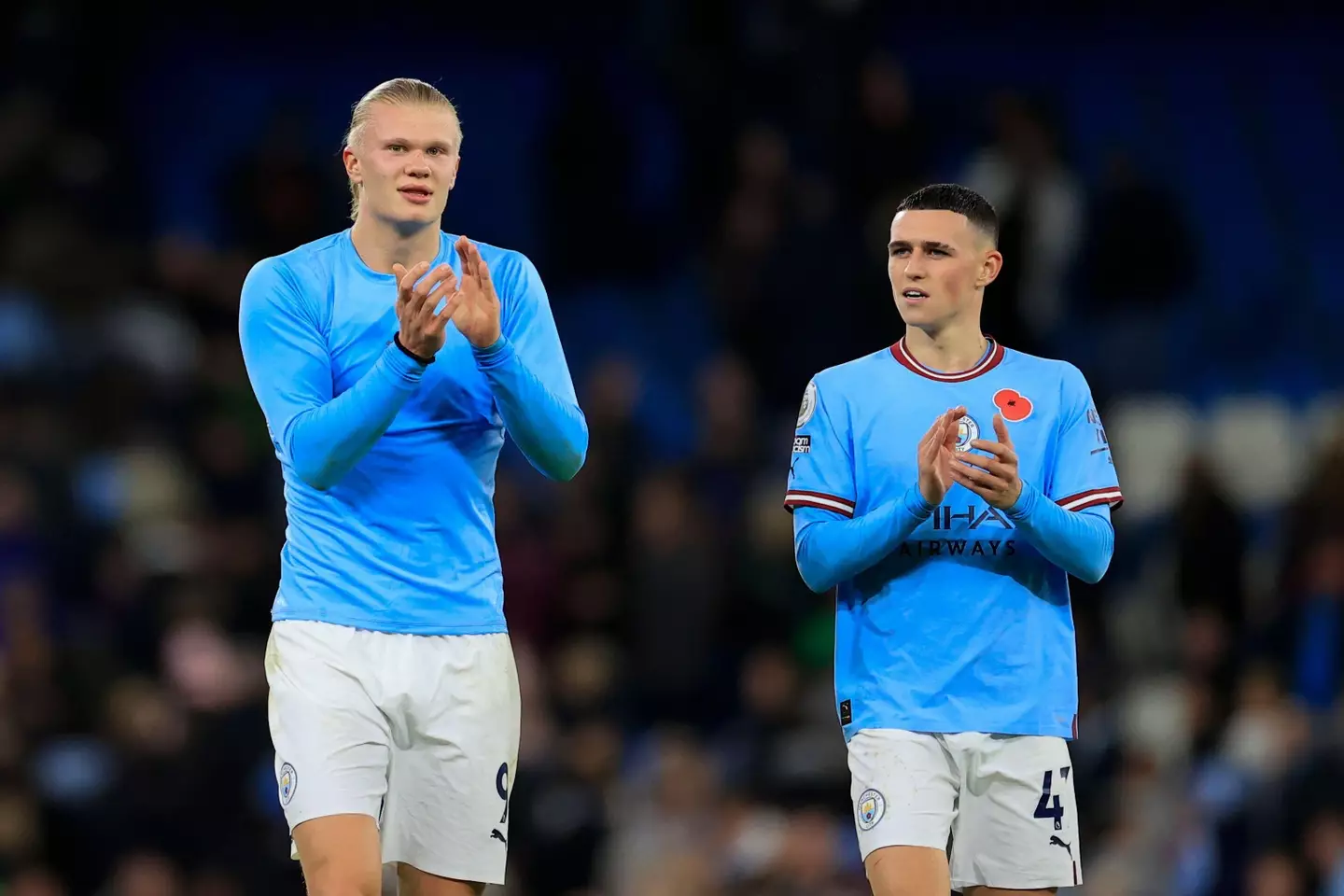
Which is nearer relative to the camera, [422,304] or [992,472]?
[422,304]

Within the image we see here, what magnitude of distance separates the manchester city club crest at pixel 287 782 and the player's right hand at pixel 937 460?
6.19 ft

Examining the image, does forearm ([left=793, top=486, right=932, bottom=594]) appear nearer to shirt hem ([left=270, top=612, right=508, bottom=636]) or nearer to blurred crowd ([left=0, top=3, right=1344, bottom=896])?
shirt hem ([left=270, top=612, right=508, bottom=636])

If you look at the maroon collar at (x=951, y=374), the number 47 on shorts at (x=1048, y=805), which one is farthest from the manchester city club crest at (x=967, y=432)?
the number 47 on shorts at (x=1048, y=805)

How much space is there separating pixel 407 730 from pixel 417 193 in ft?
4.95

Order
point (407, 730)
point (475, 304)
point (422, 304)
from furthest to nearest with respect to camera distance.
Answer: point (407, 730), point (475, 304), point (422, 304)

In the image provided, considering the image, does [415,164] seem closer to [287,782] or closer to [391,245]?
[391,245]

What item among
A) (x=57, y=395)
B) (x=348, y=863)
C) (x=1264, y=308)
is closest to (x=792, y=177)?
(x=1264, y=308)

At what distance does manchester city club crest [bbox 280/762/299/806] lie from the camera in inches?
232

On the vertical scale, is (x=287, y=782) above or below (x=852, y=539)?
below

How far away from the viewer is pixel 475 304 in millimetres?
5797

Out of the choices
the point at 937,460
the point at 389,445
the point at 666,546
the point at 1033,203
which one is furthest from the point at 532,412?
the point at 1033,203

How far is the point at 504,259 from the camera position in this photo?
6.34 metres

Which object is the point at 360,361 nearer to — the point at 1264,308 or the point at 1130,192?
the point at 1130,192

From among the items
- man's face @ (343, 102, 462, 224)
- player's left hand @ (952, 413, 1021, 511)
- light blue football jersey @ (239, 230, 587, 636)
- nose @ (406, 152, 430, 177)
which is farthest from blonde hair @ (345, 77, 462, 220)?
player's left hand @ (952, 413, 1021, 511)
